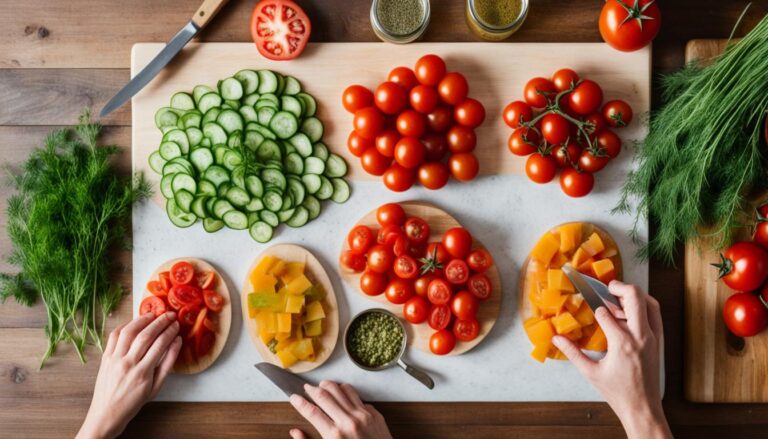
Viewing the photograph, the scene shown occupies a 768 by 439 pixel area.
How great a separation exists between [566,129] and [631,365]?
0.92 metres

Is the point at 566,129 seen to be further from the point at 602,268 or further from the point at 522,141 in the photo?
the point at 602,268

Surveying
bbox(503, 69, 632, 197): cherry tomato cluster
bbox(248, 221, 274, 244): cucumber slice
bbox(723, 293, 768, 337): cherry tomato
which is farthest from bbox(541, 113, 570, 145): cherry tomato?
bbox(248, 221, 274, 244): cucumber slice

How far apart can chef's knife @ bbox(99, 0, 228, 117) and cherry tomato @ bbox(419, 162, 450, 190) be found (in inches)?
41.3

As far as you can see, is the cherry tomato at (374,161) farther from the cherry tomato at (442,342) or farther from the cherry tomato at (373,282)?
the cherry tomato at (442,342)

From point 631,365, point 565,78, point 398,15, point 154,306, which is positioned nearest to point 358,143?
point 398,15

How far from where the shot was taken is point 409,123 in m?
2.30

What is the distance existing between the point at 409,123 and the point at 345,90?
300 millimetres

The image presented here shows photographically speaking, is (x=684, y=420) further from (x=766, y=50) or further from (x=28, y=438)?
(x=28, y=438)

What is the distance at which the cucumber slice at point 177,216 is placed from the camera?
240cm

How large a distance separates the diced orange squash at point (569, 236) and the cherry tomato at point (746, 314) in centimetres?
65

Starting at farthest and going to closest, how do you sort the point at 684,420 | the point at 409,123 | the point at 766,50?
the point at 684,420 < the point at 409,123 < the point at 766,50

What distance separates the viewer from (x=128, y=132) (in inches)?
97.5

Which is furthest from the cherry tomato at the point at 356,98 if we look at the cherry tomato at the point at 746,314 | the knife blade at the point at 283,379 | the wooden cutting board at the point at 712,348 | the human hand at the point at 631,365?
the cherry tomato at the point at 746,314

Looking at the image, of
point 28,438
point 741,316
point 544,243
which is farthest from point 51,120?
point 741,316
